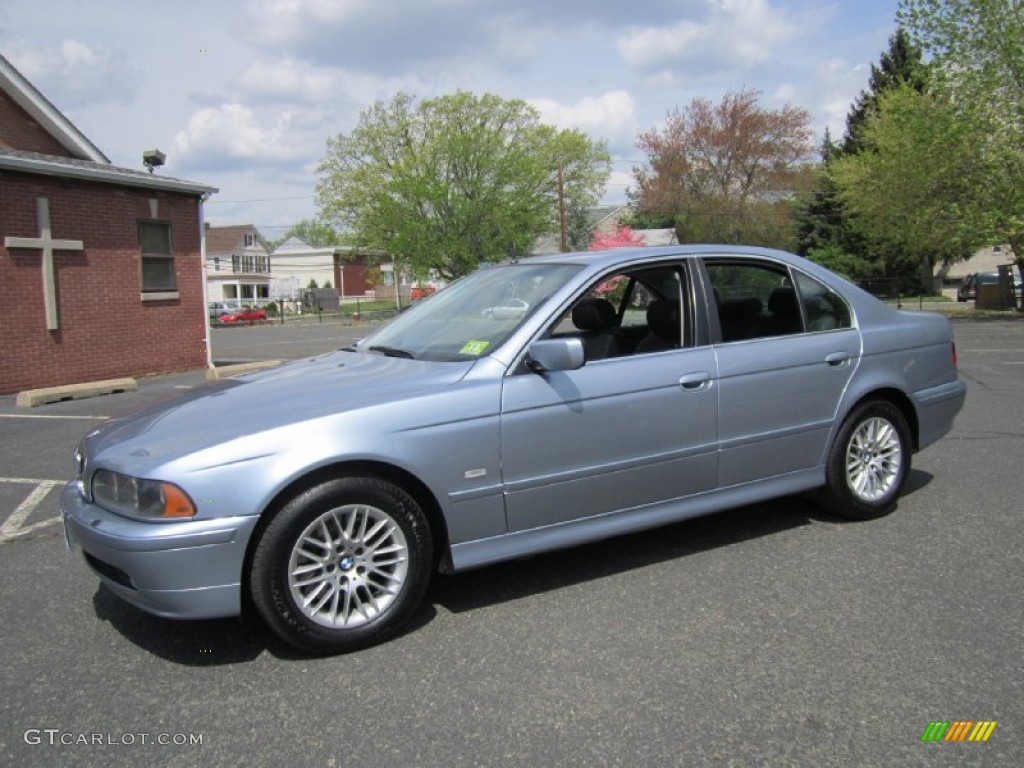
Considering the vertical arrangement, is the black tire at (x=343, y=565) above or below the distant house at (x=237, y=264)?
below

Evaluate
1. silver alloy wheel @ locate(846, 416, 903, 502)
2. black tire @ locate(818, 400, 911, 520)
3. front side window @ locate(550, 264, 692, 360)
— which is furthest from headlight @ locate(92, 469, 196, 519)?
silver alloy wheel @ locate(846, 416, 903, 502)

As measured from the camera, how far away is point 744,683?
293 cm

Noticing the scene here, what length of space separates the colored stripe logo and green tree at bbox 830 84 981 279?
2533cm

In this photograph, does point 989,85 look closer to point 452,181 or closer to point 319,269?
point 452,181

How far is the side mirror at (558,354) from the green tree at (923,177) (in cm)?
2476

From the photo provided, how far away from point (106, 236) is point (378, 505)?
1206 cm

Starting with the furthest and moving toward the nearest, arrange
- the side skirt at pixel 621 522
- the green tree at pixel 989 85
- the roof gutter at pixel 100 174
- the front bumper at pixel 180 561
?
the green tree at pixel 989 85
the roof gutter at pixel 100 174
the side skirt at pixel 621 522
the front bumper at pixel 180 561

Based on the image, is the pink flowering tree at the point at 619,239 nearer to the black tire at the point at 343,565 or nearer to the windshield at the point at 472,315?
Result: the windshield at the point at 472,315

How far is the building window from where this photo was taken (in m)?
14.0

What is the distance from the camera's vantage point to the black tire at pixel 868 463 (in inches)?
181

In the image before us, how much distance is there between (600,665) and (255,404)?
5.75 feet

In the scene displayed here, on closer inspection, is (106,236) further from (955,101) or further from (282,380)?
(955,101)

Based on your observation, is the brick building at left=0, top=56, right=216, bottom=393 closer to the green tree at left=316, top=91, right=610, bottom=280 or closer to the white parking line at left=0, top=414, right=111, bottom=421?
the white parking line at left=0, top=414, right=111, bottom=421

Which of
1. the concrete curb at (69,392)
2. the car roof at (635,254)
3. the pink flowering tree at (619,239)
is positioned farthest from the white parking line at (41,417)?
the pink flowering tree at (619,239)
